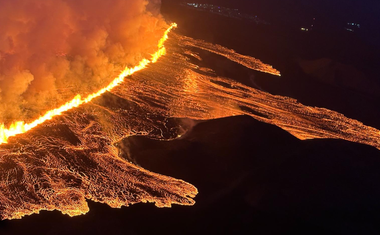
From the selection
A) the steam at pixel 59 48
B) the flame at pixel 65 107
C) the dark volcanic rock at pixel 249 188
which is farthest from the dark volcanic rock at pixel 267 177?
the steam at pixel 59 48

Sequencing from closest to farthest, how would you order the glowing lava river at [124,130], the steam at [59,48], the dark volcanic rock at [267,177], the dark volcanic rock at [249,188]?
the dark volcanic rock at [249,188] → the glowing lava river at [124,130] → the dark volcanic rock at [267,177] → the steam at [59,48]

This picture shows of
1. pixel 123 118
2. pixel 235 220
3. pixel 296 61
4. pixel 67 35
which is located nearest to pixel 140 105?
pixel 123 118

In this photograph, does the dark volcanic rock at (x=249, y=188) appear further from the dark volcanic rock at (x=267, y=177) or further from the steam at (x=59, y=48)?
the steam at (x=59, y=48)

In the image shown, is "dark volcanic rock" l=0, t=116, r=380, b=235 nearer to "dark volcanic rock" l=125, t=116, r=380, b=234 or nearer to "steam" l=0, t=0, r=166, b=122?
"dark volcanic rock" l=125, t=116, r=380, b=234

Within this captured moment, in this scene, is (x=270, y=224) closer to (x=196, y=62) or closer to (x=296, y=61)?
(x=196, y=62)

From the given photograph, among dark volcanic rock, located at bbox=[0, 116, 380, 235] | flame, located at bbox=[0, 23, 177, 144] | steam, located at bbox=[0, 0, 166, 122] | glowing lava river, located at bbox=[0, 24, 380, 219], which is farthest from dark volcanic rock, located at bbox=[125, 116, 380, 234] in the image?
steam, located at bbox=[0, 0, 166, 122]

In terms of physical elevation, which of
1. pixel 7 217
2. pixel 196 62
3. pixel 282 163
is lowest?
pixel 7 217

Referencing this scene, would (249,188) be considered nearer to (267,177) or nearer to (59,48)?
(267,177)
